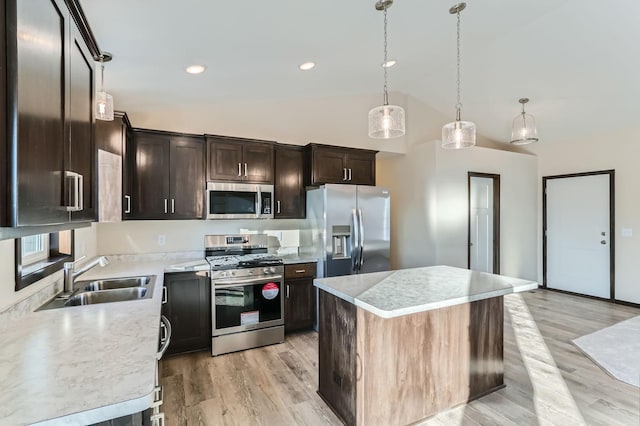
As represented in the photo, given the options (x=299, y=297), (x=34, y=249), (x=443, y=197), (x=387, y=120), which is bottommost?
(x=299, y=297)

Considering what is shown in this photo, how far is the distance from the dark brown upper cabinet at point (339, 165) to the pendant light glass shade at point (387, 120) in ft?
4.91

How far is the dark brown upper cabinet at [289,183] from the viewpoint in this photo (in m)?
3.91

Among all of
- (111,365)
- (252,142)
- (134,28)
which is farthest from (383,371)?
(252,142)

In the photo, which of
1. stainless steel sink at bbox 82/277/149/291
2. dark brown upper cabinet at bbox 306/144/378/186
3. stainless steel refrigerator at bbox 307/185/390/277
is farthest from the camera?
dark brown upper cabinet at bbox 306/144/378/186

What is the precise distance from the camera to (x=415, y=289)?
2.16 meters

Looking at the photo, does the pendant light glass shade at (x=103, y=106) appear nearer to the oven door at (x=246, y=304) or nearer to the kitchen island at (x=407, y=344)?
the oven door at (x=246, y=304)

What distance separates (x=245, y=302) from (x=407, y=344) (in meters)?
1.84

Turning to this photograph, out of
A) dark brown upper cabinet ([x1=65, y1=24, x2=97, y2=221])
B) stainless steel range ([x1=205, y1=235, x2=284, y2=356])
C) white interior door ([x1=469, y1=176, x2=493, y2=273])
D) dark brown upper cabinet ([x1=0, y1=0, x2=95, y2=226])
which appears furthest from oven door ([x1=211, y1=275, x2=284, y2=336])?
white interior door ([x1=469, y1=176, x2=493, y2=273])

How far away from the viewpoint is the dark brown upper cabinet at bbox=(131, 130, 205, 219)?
10.6ft

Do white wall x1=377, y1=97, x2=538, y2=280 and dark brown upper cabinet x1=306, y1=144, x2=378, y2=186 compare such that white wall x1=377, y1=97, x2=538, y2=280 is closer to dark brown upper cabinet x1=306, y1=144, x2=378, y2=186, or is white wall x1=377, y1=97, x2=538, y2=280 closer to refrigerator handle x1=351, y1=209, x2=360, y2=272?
dark brown upper cabinet x1=306, y1=144, x2=378, y2=186

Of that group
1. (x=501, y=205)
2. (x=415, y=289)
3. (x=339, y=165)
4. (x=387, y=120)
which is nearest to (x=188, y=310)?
(x=415, y=289)

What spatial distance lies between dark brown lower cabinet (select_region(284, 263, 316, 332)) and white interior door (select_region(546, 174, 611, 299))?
15.3ft

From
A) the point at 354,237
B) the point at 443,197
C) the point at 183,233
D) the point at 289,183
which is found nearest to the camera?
the point at 183,233

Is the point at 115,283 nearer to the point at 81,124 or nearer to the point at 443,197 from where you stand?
the point at 81,124
